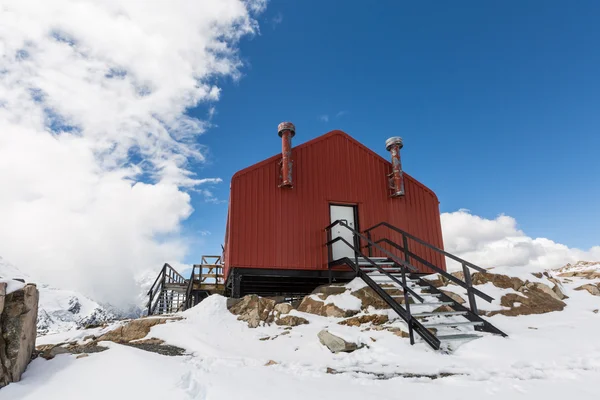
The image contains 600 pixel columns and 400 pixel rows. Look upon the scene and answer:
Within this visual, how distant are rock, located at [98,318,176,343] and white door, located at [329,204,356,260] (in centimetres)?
631

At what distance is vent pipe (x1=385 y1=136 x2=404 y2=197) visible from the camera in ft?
45.8

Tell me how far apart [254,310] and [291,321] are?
4.31 ft

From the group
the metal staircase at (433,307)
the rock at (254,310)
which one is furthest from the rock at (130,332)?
the metal staircase at (433,307)

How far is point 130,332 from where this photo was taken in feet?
29.2

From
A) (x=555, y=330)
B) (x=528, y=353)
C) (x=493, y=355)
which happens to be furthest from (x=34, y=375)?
(x=555, y=330)

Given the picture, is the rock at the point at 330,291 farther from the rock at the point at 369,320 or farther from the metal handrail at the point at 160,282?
the metal handrail at the point at 160,282

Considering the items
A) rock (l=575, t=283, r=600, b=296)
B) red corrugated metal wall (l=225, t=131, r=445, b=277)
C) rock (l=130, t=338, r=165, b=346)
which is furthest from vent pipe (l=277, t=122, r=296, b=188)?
rock (l=575, t=283, r=600, b=296)

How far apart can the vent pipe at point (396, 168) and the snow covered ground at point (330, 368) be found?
636cm

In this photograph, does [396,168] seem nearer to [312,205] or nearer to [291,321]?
[312,205]

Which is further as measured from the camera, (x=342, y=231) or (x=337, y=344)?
(x=342, y=231)

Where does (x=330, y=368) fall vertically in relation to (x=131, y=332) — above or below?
below

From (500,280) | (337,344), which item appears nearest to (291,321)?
(337,344)

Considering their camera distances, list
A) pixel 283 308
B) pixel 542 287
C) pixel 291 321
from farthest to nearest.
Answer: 1. pixel 542 287
2. pixel 283 308
3. pixel 291 321

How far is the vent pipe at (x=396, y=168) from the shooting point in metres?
14.0
